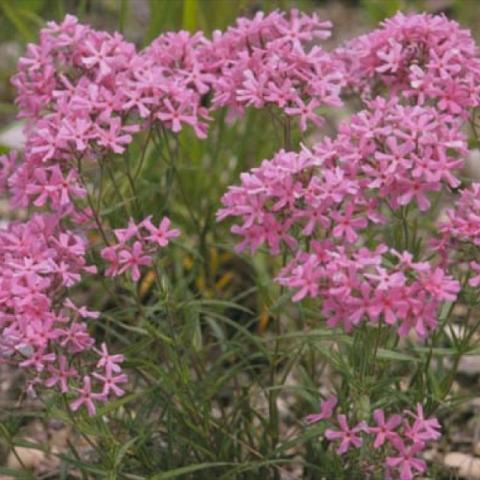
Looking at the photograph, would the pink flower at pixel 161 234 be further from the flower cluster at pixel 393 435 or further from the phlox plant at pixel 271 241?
the flower cluster at pixel 393 435

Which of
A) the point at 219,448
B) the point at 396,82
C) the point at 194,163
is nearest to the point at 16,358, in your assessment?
the point at 219,448

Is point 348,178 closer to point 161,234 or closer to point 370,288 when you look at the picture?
point 370,288

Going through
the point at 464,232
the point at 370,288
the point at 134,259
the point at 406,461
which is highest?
the point at 464,232

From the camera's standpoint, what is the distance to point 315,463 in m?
3.42

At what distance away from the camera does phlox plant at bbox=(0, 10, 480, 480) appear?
275 centimetres

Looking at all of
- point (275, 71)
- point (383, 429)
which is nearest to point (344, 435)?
point (383, 429)

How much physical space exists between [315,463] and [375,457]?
0.44m

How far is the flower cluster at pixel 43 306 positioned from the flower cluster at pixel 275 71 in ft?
1.90

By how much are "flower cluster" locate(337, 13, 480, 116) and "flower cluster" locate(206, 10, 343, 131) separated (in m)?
0.12

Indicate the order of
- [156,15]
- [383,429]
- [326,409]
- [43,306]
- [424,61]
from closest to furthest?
[43,306] < [383,429] < [326,409] < [424,61] < [156,15]

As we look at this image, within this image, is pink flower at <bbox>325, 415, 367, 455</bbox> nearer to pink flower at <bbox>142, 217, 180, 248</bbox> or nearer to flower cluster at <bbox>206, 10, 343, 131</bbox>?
pink flower at <bbox>142, 217, 180, 248</bbox>

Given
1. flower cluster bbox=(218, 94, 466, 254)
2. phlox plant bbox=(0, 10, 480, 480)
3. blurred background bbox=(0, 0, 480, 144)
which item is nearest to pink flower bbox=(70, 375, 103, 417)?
phlox plant bbox=(0, 10, 480, 480)

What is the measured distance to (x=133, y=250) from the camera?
2902 mm

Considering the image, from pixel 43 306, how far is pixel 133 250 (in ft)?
0.88
